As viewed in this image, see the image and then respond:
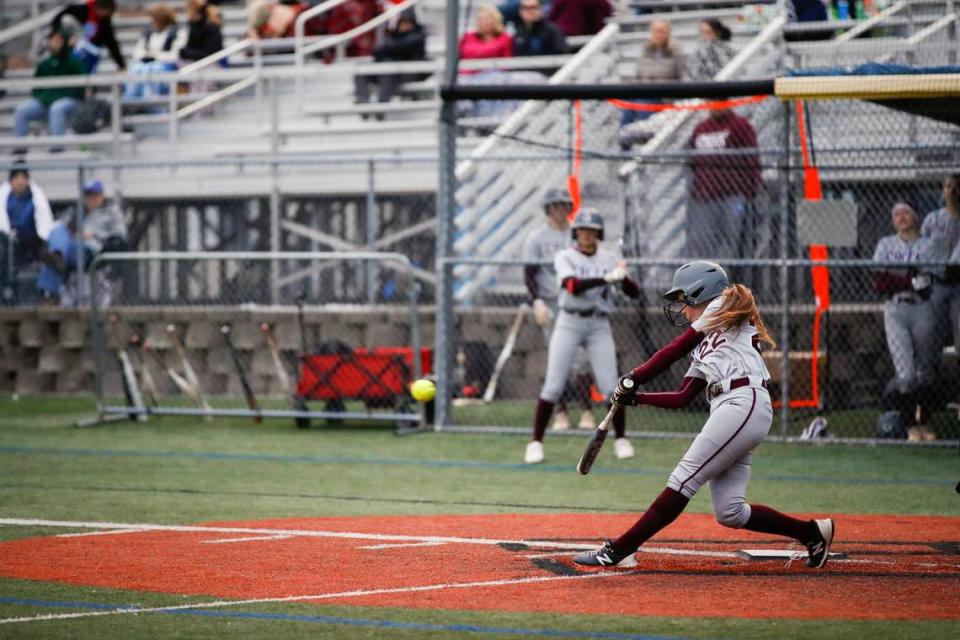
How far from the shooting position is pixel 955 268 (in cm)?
1398

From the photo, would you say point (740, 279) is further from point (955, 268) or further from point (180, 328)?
point (180, 328)

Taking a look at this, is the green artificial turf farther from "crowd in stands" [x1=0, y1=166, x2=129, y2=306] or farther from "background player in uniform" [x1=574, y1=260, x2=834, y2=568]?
"crowd in stands" [x1=0, y1=166, x2=129, y2=306]

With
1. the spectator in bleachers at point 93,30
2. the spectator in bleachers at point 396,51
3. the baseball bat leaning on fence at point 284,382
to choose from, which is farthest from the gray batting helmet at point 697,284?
the spectator in bleachers at point 93,30

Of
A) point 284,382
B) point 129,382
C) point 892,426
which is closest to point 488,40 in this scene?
point 284,382

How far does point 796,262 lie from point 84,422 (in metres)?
7.58

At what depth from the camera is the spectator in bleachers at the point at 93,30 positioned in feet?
77.3

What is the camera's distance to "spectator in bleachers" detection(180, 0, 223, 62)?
23.6 meters

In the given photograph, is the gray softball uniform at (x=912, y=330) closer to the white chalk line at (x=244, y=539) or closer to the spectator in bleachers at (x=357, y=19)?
the white chalk line at (x=244, y=539)

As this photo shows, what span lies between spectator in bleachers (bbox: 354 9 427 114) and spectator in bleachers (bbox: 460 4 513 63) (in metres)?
0.90

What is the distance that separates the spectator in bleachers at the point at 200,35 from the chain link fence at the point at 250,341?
4592 mm

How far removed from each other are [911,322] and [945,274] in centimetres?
54

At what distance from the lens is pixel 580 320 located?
528 inches

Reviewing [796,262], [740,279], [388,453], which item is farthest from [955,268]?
[388,453]

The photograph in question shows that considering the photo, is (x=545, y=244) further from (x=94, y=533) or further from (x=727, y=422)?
(x=727, y=422)
